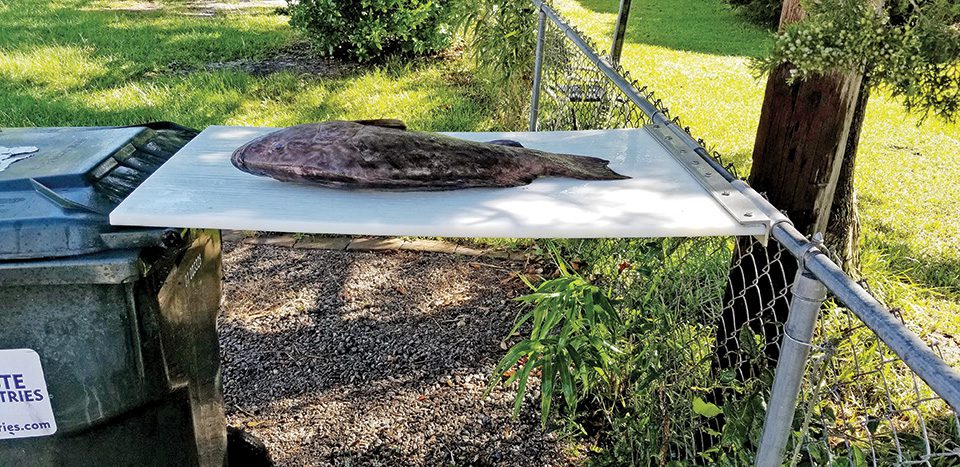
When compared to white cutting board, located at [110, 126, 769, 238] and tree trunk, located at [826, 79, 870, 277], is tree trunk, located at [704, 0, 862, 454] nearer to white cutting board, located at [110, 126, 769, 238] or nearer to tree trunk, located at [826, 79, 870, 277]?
white cutting board, located at [110, 126, 769, 238]

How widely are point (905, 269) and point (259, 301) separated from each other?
142 inches

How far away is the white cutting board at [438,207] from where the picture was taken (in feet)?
5.63

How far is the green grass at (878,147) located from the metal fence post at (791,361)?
2.70 ft

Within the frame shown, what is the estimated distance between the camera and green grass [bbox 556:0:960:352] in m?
3.69

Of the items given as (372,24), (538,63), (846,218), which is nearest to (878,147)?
(846,218)

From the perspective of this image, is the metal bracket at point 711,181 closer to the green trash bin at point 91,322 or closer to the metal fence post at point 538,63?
the green trash bin at point 91,322

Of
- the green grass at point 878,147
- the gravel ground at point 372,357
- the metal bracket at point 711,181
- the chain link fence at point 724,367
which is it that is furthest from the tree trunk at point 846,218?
the gravel ground at point 372,357

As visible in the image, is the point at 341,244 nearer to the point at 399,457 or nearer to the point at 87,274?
the point at 399,457

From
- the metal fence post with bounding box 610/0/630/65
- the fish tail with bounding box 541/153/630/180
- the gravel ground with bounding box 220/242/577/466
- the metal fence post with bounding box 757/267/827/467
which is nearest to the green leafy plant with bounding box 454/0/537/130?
the metal fence post with bounding box 610/0/630/65

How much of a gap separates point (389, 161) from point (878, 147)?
5.30m

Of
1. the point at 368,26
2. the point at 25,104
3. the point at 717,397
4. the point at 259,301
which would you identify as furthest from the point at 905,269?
the point at 25,104

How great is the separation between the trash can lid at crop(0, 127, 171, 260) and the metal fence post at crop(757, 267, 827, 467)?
1586 mm

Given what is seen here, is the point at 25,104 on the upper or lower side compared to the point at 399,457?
upper

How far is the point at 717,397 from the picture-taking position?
8.64 ft
